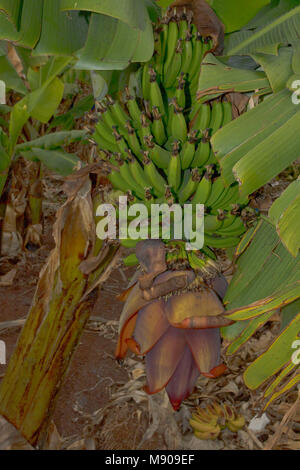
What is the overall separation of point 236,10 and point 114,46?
0.91ft

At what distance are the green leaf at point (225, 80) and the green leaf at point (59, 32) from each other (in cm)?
32

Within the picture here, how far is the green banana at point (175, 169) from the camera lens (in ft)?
2.36

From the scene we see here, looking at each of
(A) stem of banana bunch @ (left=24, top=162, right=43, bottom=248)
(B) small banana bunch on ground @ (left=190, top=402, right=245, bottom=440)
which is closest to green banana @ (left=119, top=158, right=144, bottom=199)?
(B) small banana bunch on ground @ (left=190, top=402, right=245, bottom=440)

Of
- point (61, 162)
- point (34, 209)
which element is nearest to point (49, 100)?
point (61, 162)

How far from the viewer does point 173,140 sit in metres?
0.80

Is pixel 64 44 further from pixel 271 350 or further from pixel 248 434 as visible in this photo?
pixel 248 434

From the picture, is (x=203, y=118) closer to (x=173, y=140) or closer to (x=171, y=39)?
(x=173, y=140)

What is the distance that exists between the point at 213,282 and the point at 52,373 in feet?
1.38

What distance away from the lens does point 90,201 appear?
0.85 m

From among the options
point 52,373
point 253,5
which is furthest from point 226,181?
point 52,373

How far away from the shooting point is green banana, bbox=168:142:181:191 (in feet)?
2.36

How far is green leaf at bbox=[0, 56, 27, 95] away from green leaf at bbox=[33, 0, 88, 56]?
Answer: 0.55 metres

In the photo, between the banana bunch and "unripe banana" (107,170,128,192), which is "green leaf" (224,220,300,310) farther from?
"unripe banana" (107,170,128,192)

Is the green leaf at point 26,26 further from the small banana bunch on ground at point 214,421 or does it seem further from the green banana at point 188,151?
the small banana bunch on ground at point 214,421
